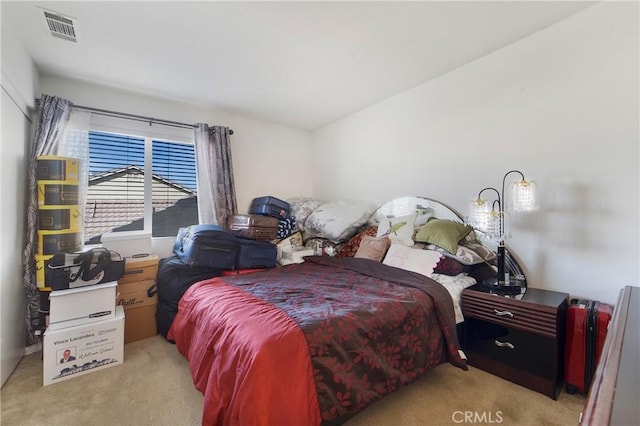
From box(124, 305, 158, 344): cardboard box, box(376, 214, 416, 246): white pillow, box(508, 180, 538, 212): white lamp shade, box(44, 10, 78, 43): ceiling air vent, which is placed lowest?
box(124, 305, 158, 344): cardboard box

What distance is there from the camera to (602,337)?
1.66 metres

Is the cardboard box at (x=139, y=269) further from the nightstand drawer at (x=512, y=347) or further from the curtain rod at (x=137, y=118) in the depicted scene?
the nightstand drawer at (x=512, y=347)

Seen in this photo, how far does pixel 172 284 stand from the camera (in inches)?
96.8

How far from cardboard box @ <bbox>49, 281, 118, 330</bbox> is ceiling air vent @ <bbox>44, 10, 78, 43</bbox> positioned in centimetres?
182

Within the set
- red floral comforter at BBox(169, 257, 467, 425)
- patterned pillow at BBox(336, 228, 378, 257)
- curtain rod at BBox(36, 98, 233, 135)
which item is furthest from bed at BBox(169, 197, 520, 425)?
curtain rod at BBox(36, 98, 233, 135)

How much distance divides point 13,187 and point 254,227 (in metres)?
1.82

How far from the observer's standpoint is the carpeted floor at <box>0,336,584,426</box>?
5.06ft

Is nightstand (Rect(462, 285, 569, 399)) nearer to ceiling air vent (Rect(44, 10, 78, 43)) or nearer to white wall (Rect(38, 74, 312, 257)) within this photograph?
white wall (Rect(38, 74, 312, 257))

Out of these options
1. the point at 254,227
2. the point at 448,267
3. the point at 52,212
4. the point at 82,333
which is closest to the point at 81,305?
the point at 82,333

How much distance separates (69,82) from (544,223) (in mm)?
4266

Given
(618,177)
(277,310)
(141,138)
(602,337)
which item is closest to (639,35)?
(618,177)

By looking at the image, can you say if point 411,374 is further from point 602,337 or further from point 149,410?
point 149,410

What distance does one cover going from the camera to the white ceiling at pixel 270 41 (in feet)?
5.90

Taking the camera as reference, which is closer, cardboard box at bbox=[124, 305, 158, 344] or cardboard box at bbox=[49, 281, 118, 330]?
cardboard box at bbox=[49, 281, 118, 330]
